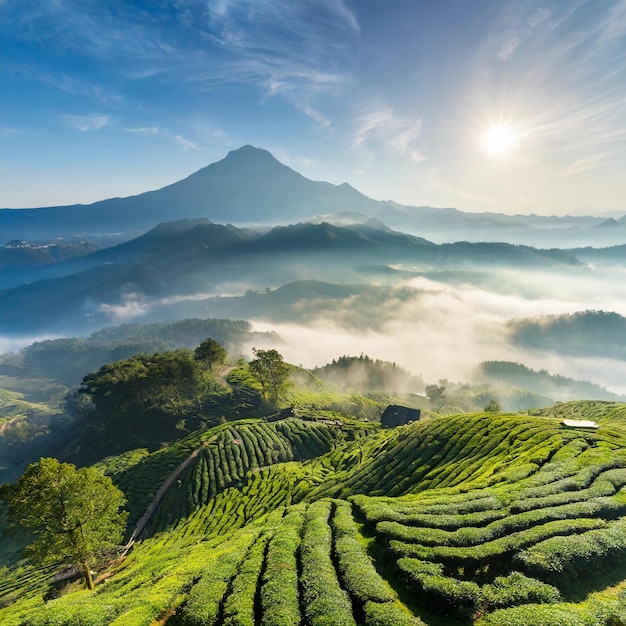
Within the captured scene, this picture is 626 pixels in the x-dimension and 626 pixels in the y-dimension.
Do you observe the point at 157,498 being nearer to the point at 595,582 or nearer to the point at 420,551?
the point at 420,551

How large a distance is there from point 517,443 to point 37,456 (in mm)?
214072

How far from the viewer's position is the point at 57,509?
3841 centimetres

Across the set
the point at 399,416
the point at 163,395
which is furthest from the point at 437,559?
the point at 163,395

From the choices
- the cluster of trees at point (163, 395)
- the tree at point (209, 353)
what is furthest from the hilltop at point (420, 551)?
the tree at point (209, 353)

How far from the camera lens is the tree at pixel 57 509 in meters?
37.1

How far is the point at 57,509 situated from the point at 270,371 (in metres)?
94.1

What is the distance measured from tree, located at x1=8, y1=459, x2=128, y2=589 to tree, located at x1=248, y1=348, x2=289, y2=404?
86.5 metres

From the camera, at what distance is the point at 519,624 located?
1694 centimetres

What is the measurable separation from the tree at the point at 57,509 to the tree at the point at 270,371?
86487 mm

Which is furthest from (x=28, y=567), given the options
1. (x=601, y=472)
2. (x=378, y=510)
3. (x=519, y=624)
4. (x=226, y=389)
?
(x=226, y=389)

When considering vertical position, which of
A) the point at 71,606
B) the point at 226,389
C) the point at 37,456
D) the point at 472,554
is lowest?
the point at 37,456

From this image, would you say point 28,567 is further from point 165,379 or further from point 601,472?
point 601,472

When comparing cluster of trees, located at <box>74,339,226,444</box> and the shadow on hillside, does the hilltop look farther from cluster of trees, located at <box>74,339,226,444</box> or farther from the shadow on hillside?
cluster of trees, located at <box>74,339,226,444</box>

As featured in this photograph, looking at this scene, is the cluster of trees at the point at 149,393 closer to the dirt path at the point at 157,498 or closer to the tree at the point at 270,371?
the tree at the point at 270,371
